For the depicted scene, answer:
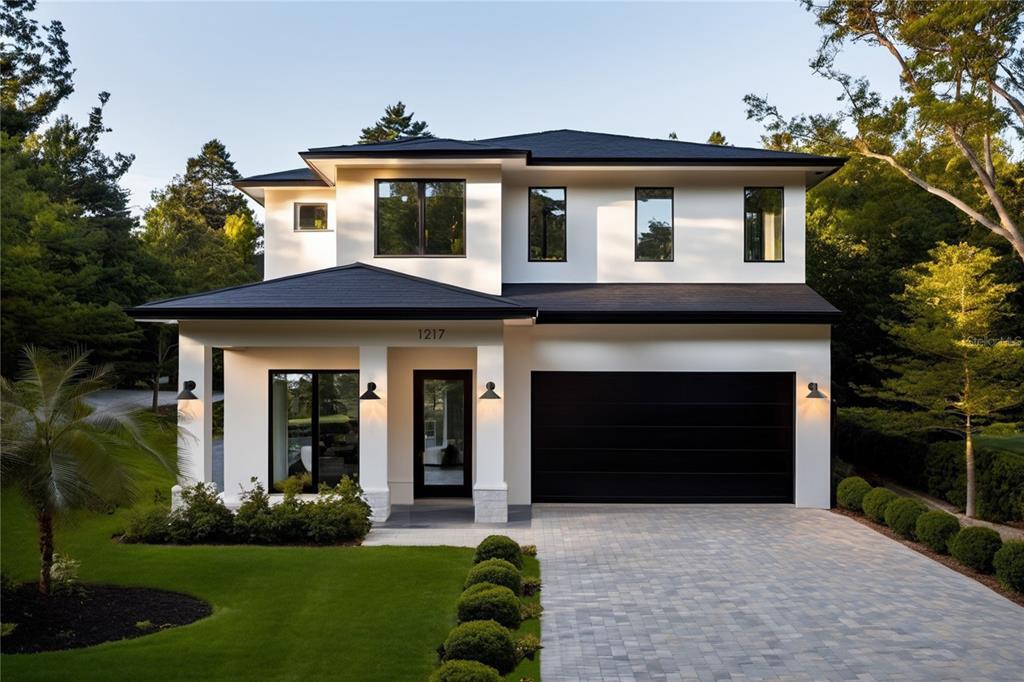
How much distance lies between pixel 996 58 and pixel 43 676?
1958 cm

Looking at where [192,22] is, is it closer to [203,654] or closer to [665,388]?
[665,388]

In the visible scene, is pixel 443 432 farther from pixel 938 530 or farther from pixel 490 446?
pixel 938 530

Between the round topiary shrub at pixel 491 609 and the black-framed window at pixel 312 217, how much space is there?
40.9 ft

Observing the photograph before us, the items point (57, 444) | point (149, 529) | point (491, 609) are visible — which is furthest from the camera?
point (149, 529)

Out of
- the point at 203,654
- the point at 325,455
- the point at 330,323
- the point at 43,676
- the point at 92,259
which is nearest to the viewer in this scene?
the point at 43,676

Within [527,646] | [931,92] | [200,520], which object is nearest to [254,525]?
[200,520]

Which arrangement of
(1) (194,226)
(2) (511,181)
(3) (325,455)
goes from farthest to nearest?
(1) (194,226)
(2) (511,181)
(3) (325,455)

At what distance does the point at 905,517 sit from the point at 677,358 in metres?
5.24

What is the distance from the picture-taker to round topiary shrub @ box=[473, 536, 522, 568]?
36.9 ft

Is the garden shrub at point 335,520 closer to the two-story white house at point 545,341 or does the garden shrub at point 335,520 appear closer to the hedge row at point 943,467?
the two-story white house at point 545,341

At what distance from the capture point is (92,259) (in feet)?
92.5

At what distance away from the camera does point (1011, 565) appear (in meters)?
10.6

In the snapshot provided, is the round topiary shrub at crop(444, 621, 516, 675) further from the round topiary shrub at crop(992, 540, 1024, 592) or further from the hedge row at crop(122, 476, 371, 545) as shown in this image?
the round topiary shrub at crop(992, 540, 1024, 592)

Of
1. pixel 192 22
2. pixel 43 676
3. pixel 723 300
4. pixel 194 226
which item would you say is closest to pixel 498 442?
pixel 723 300
